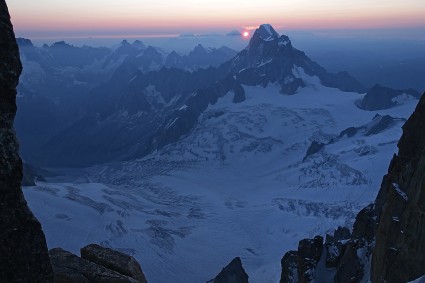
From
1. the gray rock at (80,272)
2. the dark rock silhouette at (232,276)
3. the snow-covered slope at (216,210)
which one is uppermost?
the gray rock at (80,272)

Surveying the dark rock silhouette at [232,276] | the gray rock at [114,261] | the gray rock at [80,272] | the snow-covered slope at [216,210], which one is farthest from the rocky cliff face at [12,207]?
the snow-covered slope at [216,210]

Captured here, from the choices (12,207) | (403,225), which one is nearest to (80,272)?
(12,207)

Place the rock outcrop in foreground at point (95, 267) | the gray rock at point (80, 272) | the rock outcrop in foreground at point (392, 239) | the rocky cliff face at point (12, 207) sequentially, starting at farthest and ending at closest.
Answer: the rock outcrop in foreground at point (392, 239) → the rock outcrop in foreground at point (95, 267) → the gray rock at point (80, 272) → the rocky cliff face at point (12, 207)

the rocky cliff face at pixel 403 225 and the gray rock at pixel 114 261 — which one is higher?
the gray rock at pixel 114 261

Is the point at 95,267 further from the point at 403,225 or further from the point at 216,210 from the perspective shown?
the point at 216,210

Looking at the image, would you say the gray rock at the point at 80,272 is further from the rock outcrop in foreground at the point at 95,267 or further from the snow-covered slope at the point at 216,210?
the snow-covered slope at the point at 216,210

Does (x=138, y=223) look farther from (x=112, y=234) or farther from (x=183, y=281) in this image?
(x=183, y=281)

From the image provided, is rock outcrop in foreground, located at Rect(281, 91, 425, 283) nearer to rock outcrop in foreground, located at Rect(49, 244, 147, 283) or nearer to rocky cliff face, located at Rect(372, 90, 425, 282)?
rocky cliff face, located at Rect(372, 90, 425, 282)

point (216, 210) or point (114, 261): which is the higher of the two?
point (114, 261)
